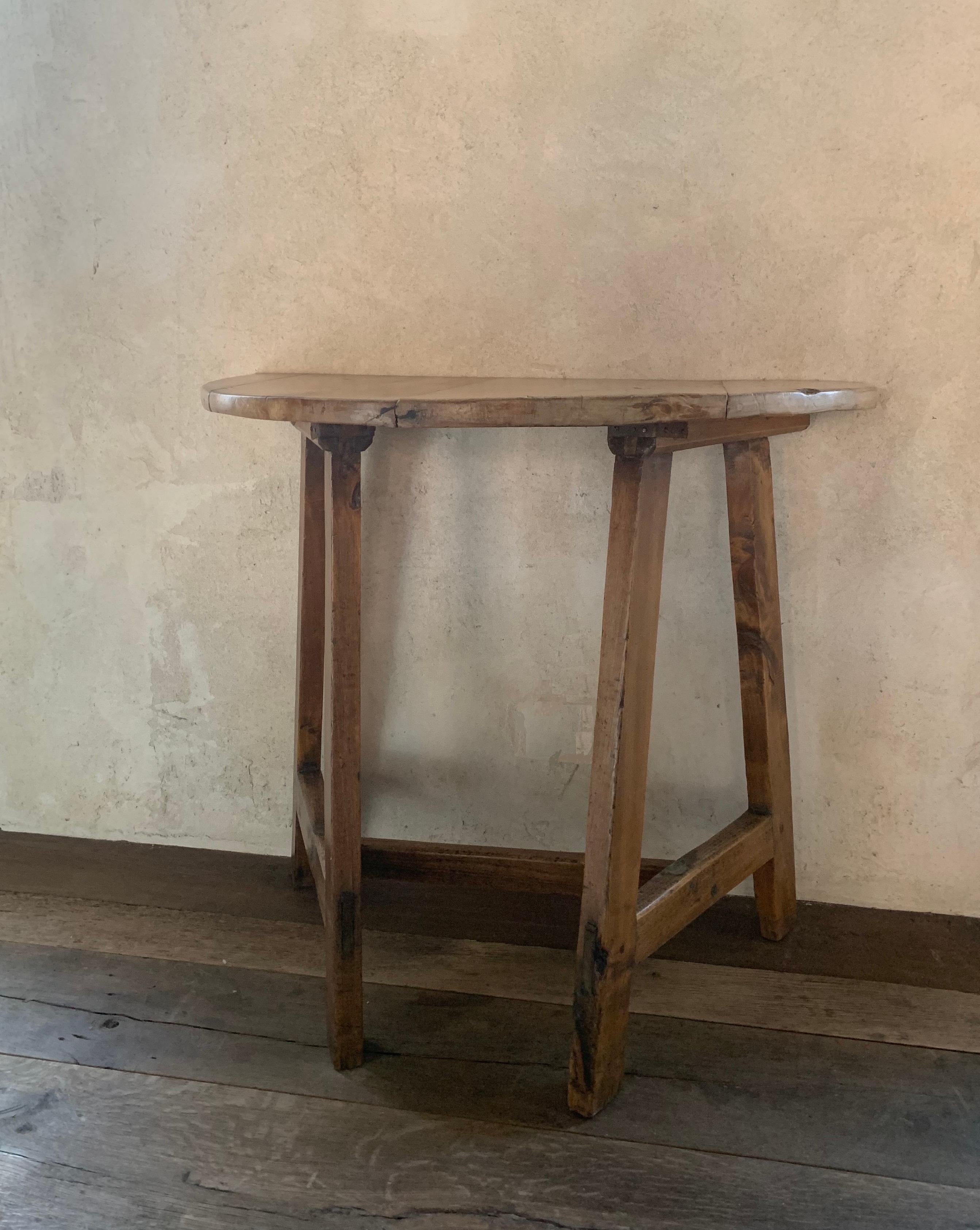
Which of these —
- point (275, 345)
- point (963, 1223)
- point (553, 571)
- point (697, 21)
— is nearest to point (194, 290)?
point (275, 345)

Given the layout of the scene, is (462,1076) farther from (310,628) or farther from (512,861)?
(310,628)

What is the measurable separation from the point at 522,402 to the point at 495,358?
705mm

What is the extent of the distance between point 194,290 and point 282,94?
1.27 feet

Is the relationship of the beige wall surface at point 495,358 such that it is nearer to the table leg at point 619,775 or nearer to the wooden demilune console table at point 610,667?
the wooden demilune console table at point 610,667

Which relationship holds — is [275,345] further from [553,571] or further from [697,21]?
[697,21]

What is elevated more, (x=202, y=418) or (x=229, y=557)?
(x=202, y=418)

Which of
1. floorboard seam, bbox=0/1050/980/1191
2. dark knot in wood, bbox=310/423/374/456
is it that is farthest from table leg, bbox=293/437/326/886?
floorboard seam, bbox=0/1050/980/1191

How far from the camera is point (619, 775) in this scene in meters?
1.28

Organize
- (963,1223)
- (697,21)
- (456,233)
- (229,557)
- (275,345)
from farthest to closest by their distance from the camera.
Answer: (229,557)
(275,345)
(456,233)
(697,21)
(963,1223)

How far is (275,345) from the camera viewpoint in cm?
182

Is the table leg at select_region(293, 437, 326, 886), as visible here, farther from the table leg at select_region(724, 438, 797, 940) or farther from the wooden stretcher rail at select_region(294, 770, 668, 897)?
the table leg at select_region(724, 438, 797, 940)

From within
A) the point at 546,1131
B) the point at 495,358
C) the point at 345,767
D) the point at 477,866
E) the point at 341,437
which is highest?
the point at 495,358

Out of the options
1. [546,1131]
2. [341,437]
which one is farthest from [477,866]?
[341,437]

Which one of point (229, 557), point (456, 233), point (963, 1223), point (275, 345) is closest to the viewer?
point (963, 1223)
